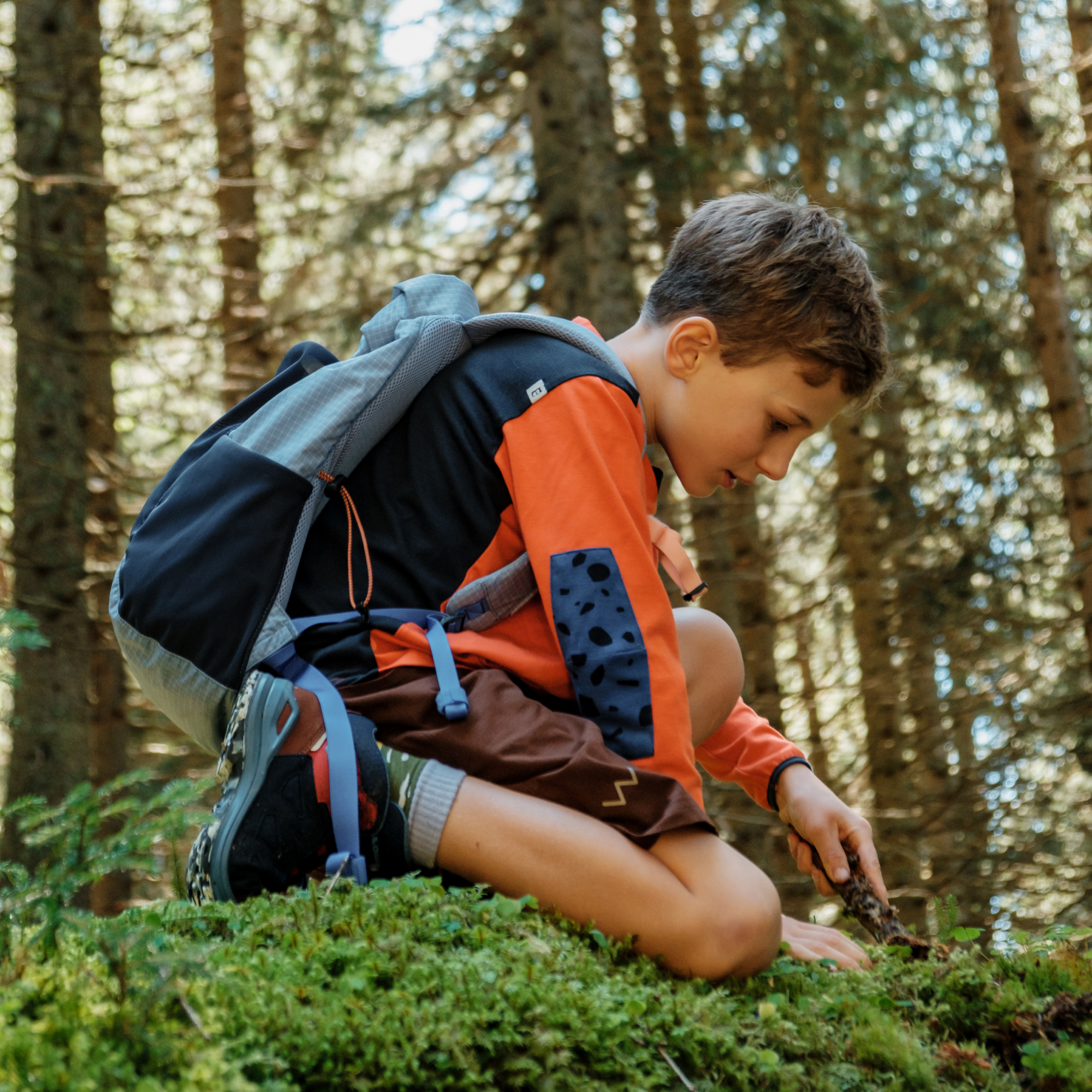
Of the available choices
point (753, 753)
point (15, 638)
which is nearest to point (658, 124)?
point (753, 753)

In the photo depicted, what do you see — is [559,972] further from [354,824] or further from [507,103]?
[507,103]

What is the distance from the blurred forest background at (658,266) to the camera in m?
6.22

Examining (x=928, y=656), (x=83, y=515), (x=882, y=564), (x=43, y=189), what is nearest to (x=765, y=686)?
(x=928, y=656)

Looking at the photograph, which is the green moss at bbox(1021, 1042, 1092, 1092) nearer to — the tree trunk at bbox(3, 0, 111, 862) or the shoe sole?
the shoe sole

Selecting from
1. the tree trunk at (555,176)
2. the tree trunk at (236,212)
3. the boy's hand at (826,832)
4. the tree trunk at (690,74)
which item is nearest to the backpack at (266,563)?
the boy's hand at (826,832)

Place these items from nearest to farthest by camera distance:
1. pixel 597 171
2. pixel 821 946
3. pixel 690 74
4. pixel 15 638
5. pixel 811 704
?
pixel 15 638, pixel 821 946, pixel 597 171, pixel 811 704, pixel 690 74

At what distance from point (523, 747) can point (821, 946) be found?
986mm

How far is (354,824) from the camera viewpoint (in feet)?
7.06

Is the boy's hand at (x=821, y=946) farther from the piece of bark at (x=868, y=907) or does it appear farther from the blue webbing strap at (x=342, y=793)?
the blue webbing strap at (x=342, y=793)

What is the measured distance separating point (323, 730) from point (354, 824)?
21 centimetres

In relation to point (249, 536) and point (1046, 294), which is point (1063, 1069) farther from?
point (1046, 294)

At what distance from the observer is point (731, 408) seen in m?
2.71

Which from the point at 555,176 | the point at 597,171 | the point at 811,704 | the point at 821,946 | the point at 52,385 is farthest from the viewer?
the point at 811,704

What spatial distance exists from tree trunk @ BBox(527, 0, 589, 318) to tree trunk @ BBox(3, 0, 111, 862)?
9.07 ft
